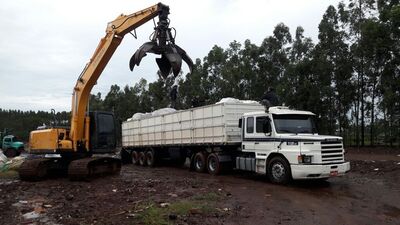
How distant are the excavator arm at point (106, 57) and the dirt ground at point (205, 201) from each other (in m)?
2.12

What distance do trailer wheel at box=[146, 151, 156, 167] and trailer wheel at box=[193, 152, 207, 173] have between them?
454 centimetres

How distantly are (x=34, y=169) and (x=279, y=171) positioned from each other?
9.36m

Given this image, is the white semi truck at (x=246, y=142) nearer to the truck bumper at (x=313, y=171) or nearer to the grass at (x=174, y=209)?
the truck bumper at (x=313, y=171)

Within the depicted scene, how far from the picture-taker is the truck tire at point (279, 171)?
48.5 feet

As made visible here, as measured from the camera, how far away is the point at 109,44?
56.5ft

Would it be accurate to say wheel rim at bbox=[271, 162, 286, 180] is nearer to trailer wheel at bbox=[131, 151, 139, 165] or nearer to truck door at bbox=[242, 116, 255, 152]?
truck door at bbox=[242, 116, 255, 152]

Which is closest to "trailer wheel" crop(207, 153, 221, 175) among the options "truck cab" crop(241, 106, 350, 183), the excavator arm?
"truck cab" crop(241, 106, 350, 183)

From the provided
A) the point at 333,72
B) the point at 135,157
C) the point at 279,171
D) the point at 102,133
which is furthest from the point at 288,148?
the point at 333,72

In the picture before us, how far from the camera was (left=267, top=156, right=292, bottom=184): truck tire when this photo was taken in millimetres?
14773

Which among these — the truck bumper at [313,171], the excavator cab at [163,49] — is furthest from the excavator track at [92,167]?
the truck bumper at [313,171]

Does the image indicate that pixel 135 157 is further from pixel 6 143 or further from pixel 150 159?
pixel 6 143

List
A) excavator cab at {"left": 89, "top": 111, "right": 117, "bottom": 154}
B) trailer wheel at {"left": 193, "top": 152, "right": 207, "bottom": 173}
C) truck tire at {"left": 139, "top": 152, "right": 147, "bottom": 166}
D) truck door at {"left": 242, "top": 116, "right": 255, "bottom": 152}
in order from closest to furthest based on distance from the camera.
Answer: truck door at {"left": 242, "top": 116, "right": 255, "bottom": 152} < excavator cab at {"left": 89, "top": 111, "right": 117, "bottom": 154} < trailer wheel at {"left": 193, "top": 152, "right": 207, "bottom": 173} < truck tire at {"left": 139, "top": 152, "right": 147, "bottom": 166}

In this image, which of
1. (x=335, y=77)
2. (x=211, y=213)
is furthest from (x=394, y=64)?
(x=211, y=213)

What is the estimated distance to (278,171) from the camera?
15.2 metres
